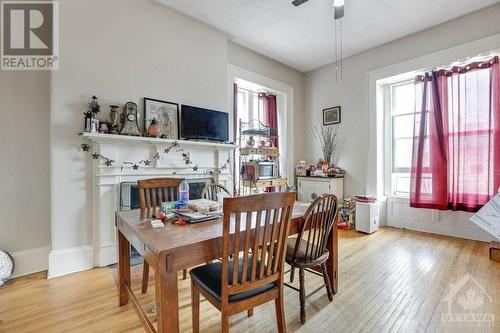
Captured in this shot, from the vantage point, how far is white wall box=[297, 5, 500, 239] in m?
3.21

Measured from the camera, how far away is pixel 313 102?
5.01 meters

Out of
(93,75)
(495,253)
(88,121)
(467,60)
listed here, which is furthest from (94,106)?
(467,60)

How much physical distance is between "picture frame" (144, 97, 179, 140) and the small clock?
0.15 meters

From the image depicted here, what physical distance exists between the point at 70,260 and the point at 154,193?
47.8 inches

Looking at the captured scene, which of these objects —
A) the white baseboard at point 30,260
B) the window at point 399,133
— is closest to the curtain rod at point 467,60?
the window at point 399,133

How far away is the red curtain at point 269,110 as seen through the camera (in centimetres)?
466

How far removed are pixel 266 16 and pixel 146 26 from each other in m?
1.56

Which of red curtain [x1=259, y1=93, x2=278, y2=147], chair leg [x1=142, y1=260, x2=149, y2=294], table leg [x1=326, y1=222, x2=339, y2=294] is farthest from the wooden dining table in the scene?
red curtain [x1=259, y1=93, x2=278, y2=147]

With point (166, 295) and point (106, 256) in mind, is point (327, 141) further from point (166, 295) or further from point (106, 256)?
point (166, 295)

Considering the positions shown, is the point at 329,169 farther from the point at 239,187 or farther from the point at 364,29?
the point at 364,29

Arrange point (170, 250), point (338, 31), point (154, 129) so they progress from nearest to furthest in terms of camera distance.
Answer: point (170, 250) → point (154, 129) → point (338, 31)

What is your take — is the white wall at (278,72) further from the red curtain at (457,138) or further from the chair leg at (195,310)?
the chair leg at (195,310)

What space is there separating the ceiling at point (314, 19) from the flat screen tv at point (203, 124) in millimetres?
1278

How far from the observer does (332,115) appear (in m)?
4.63
